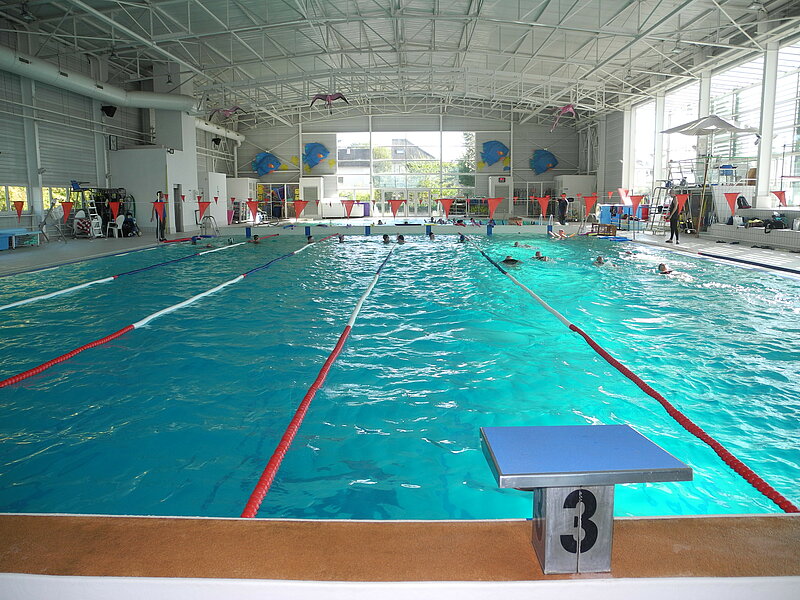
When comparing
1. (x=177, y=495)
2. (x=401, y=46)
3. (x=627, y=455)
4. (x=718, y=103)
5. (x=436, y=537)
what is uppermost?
(x=401, y=46)

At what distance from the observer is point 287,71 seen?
23938 mm

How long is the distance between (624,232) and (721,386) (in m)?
15.7

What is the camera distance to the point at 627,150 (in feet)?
85.3

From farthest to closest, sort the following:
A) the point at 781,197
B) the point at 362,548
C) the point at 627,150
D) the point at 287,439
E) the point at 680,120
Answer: the point at 627,150 < the point at 680,120 < the point at 781,197 < the point at 287,439 < the point at 362,548

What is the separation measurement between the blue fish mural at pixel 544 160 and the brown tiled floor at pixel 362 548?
32308 millimetres

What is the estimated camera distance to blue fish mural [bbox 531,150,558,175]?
A: 106 feet

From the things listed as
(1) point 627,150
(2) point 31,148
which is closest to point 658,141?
(1) point 627,150

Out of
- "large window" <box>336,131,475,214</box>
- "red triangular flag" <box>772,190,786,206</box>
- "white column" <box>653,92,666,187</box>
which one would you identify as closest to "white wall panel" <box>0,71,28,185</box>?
"large window" <box>336,131,475,214</box>

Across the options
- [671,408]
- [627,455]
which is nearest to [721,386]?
[671,408]

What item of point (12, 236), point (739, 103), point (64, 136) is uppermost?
point (739, 103)

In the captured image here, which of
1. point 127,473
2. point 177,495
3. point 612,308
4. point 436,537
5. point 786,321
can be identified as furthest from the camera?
point 612,308

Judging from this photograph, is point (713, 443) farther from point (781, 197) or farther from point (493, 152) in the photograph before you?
point (493, 152)

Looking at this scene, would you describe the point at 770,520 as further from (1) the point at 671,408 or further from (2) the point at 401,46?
(2) the point at 401,46

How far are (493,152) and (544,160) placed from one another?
9.42ft
